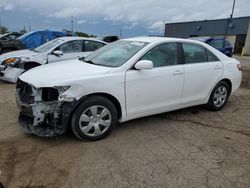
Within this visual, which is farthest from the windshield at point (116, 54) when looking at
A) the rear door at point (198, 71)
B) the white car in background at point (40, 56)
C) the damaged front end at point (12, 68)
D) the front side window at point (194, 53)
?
the damaged front end at point (12, 68)

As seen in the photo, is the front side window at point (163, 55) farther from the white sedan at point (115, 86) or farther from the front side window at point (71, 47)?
the front side window at point (71, 47)

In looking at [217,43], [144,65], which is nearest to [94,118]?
[144,65]

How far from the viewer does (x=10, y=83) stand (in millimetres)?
7824

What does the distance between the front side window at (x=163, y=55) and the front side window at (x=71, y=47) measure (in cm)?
418

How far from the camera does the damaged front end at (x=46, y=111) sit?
143 inches

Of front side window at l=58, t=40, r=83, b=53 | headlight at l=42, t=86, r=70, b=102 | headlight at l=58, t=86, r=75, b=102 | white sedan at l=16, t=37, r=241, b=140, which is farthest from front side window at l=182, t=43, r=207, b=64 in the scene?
front side window at l=58, t=40, r=83, b=53

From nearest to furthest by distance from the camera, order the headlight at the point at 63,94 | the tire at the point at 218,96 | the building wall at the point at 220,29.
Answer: the headlight at the point at 63,94, the tire at the point at 218,96, the building wall at the point at 220,29

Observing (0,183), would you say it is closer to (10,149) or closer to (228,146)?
(10,149)

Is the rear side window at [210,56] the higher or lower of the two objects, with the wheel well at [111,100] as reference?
higher

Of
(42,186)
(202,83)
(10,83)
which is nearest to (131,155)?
(42,186)

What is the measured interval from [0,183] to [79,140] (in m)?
1.31

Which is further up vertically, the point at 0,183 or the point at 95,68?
the point at 95,68

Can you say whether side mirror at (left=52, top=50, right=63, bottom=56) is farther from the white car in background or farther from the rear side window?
the rear side window

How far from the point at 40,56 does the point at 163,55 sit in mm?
4414
